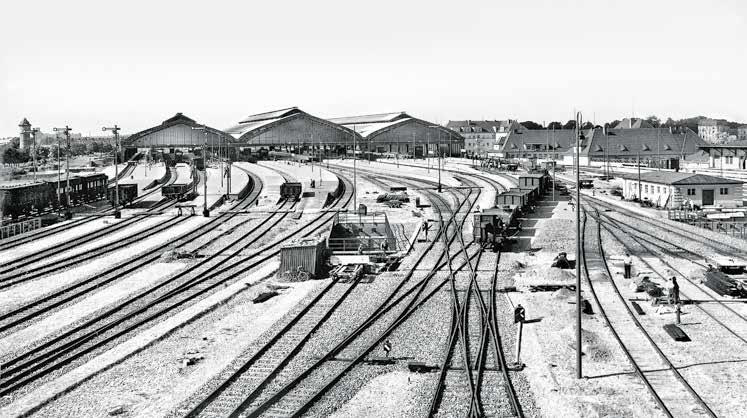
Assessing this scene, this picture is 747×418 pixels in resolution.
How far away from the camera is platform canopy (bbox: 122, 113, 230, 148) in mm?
131750

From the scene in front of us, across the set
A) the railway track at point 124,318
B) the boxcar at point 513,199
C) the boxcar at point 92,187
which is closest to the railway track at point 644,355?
the railway track at point 124,318

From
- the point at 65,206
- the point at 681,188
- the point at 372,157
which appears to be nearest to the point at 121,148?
the point at 372,157

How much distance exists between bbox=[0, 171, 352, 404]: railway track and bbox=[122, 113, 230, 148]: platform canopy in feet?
312

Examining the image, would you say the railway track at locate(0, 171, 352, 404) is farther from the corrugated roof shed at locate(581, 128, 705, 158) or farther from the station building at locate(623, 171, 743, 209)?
the corrugated roof shed at locate(581, 128, 705, 158)

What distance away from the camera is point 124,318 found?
26.9 m

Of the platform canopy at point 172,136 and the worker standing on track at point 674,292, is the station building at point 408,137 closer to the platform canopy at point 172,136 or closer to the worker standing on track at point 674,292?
the platform canopy at point 172,136

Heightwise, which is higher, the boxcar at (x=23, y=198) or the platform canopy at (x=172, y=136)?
the platform canopy at (x=172, y=136)

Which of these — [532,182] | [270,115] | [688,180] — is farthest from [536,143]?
[688,180]

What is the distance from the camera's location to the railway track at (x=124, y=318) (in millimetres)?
21531

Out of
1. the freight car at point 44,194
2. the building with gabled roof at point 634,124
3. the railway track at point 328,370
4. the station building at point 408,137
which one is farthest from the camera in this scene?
the building with gabled roof at point 634,124

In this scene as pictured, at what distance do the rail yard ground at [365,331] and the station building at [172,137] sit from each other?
282 ft

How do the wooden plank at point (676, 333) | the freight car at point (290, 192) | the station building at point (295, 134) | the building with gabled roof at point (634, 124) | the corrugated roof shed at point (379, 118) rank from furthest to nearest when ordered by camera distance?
the building with gabled roof at point (634, 124) < the corrugated roof shed at point (379, 118) < the station building at point (295, 134) < the freight car at point (290, 192) < the wooden plank at point (676, 333)

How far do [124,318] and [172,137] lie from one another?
111 m

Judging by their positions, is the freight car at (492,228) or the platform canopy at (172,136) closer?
Result: the freight car at (492,228)
